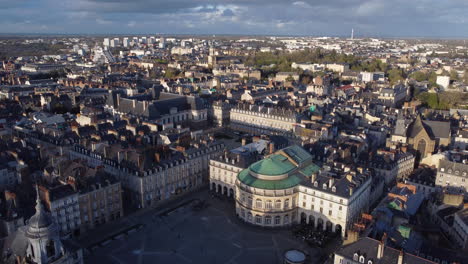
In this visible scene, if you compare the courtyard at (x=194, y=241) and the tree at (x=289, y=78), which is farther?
the tree at (x=289, y=78)

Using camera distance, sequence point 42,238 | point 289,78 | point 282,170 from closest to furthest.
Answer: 1. point 42,238
2. point 282,170
3. point 289,78

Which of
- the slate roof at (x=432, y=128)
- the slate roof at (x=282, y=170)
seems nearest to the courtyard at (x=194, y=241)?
the slate roof at (x=282, y=170)

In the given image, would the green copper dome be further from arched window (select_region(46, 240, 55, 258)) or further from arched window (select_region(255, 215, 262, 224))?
arched window (select_region(46, 240, 55, 258))

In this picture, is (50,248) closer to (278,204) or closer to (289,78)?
(278,204)

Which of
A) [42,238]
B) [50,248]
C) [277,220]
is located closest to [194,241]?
[277,220]

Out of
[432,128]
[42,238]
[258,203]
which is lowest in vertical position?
[258,203]

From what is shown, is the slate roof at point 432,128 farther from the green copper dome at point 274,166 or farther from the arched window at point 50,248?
the arched window at point 50,248

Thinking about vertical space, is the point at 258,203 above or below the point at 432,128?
below

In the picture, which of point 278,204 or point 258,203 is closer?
point 278,204

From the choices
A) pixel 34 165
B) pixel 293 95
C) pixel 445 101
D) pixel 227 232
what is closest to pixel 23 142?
pixel 34 165
